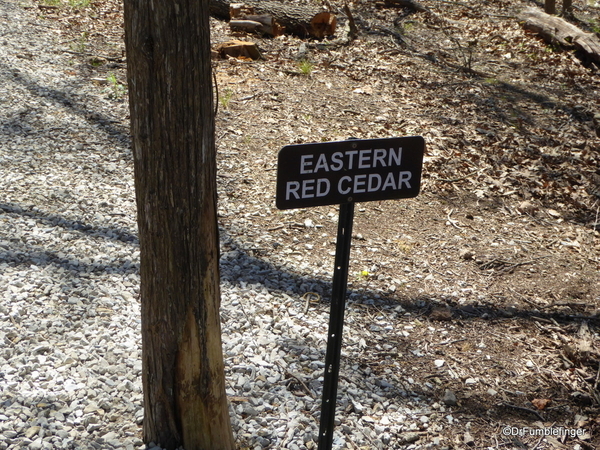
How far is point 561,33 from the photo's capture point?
11.0 meters

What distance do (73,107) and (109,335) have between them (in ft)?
15.4

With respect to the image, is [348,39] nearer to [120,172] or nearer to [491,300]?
[120,172]

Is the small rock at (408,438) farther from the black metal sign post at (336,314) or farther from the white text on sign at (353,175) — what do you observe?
the white text on sign at (353,175)

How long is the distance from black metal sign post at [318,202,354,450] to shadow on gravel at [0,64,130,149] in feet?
16.5

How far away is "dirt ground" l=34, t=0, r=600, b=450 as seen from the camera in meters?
3.96

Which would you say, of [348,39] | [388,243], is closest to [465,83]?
[348,39]

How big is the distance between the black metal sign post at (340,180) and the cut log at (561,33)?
9.35m

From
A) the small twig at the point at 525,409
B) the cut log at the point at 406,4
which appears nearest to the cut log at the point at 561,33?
the cut log at the point at 406,4

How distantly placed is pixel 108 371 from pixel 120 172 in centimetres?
316

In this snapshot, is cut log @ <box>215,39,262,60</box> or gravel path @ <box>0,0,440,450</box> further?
cut log @ <box>215,39,262,60</box>

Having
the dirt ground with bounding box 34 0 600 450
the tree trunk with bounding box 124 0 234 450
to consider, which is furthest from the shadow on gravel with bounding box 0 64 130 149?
the tree trunk with bounding box 124 0 234 450

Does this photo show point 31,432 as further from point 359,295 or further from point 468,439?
point 359,295

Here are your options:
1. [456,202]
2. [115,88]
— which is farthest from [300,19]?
[456,202]

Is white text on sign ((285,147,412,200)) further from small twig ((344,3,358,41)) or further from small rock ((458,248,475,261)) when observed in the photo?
small twig ((344,3,358,41))
